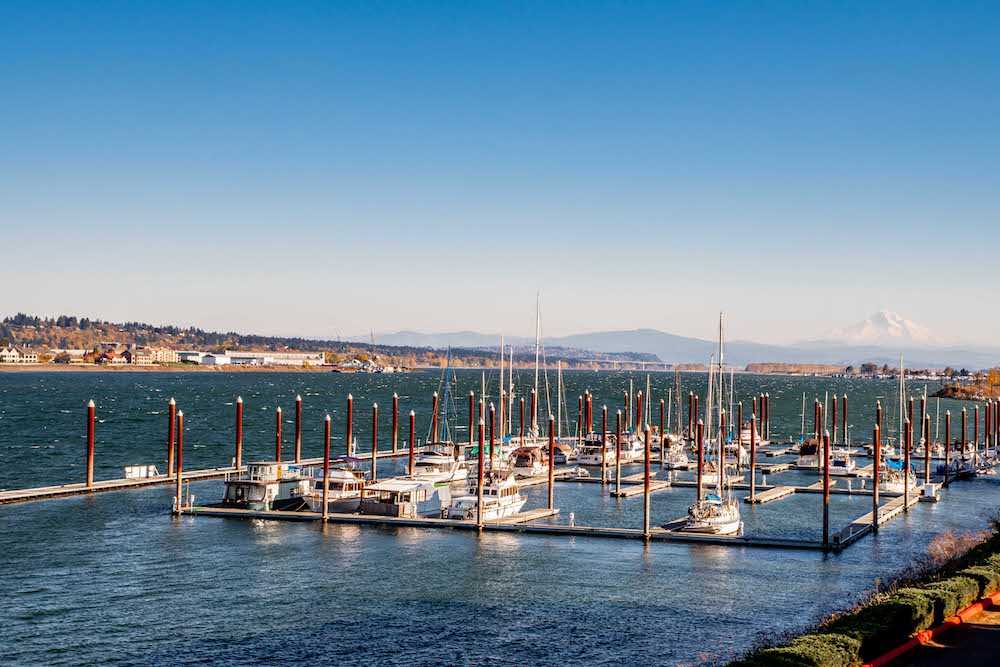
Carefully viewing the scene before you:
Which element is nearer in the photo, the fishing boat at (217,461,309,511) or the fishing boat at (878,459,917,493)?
the fishing boat at (217,461,309,511)

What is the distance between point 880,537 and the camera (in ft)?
195

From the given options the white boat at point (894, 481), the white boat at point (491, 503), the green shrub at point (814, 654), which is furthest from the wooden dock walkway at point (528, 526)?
the green shrub at point (814, 654)

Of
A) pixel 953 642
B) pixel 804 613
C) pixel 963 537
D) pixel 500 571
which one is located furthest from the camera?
pixel 963 537

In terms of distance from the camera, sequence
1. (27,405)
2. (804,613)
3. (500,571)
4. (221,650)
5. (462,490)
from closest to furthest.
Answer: (221,650), (804,613), (500,571), (462,490), (27,405)

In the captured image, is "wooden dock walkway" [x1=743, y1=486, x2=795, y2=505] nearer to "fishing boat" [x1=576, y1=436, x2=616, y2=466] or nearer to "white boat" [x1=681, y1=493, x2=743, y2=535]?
"white boat" [x1=681, y1=493, x2=743, y2=535]

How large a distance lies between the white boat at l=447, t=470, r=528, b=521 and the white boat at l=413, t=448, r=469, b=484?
33.4ft

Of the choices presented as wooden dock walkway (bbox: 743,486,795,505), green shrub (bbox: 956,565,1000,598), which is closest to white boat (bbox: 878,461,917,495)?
wooden dock walkway (bbox: 743,486,795,505)

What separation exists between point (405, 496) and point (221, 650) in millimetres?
26487

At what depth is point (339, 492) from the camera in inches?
2574

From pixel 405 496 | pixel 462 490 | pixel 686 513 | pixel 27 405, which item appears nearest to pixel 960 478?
pixel 686 513

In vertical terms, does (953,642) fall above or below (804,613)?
above

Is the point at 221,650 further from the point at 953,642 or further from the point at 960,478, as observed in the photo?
the point at 960,478

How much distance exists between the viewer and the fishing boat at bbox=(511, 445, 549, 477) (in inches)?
3418

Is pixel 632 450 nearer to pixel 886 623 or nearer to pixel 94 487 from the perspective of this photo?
pixel 94 487
